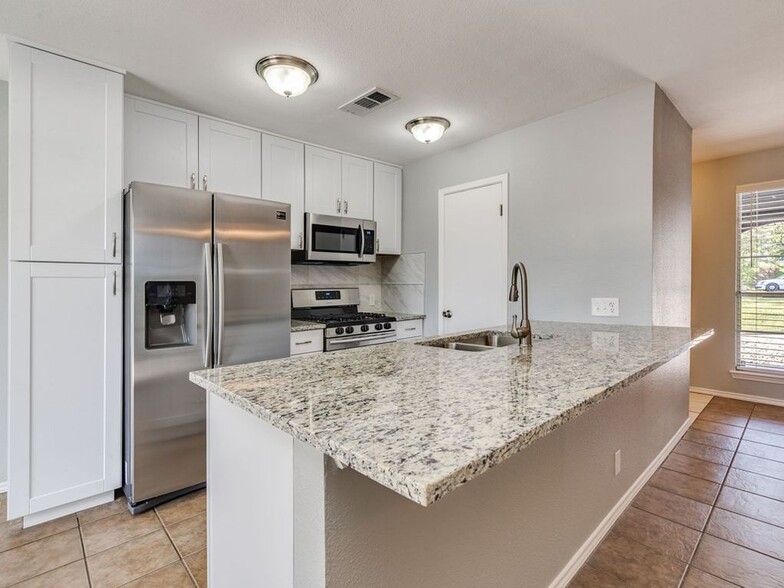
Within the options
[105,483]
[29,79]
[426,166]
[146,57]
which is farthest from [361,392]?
[426,166]

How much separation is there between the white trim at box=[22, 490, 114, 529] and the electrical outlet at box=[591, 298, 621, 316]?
10.3 feet

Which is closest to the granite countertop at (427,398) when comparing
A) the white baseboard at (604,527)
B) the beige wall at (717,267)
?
the white baseboard at (604,527)

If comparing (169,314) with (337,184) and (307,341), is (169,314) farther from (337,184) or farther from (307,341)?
(337,184)

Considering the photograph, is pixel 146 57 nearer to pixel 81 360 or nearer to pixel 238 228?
pixel 238 228

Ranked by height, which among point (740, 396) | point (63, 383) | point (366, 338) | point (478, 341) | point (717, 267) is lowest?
point (740, 396)

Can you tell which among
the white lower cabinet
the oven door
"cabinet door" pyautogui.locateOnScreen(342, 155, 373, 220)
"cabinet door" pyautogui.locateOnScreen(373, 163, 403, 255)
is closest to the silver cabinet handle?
the oven door

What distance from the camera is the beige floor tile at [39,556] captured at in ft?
5.53

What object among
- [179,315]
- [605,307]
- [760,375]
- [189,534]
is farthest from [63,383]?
[760,375]

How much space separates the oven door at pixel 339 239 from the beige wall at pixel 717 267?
342 cm

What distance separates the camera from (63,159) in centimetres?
209

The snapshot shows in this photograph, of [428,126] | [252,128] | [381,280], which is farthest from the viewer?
[381,280]

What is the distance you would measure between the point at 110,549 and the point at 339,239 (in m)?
2.50

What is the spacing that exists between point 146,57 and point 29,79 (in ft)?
1.82

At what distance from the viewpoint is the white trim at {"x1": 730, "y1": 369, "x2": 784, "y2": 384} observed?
375 centimetres
